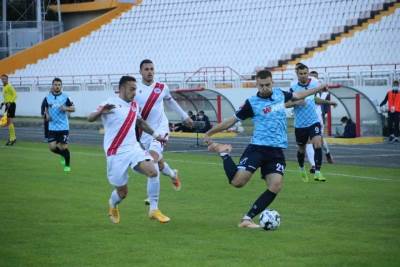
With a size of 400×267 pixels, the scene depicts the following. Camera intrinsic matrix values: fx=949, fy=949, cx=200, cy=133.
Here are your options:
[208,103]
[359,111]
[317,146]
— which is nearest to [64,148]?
[317,146]

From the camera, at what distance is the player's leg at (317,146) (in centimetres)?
1842

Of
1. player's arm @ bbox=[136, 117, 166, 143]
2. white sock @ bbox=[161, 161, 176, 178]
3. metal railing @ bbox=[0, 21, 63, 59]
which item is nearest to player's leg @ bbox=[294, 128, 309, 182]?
white sock @ bbox=[161, 161, 176, 178]

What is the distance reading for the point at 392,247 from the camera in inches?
398

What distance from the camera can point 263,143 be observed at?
479 inches

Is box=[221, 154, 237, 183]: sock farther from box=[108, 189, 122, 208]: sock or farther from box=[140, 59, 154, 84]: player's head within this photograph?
box=[140, 59, 154, 84]: player's head

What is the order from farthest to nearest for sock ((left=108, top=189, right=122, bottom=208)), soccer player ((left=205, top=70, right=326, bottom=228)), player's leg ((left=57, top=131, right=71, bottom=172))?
→ player's leg ((left=57, top=131, right=71, bottom=172)) < sock ((left=108, top=189, right=122, bottom=208)) < soccer player ((left=205, top=70, right=326, bottom=228))

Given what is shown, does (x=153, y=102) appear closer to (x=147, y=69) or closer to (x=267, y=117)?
(x=147, y=69)

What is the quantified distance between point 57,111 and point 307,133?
6.12m

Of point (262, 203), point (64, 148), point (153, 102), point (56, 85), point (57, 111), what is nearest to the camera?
point (262, 203)

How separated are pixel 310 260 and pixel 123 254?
196cm

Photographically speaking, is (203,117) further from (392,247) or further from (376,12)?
(392,247)

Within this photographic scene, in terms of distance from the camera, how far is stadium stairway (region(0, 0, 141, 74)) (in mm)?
59688

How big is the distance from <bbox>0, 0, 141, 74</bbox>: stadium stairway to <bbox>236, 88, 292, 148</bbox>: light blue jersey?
48.2 m

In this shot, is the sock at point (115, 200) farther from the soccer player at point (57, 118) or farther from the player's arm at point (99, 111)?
the soccer player at point (57, 118)
